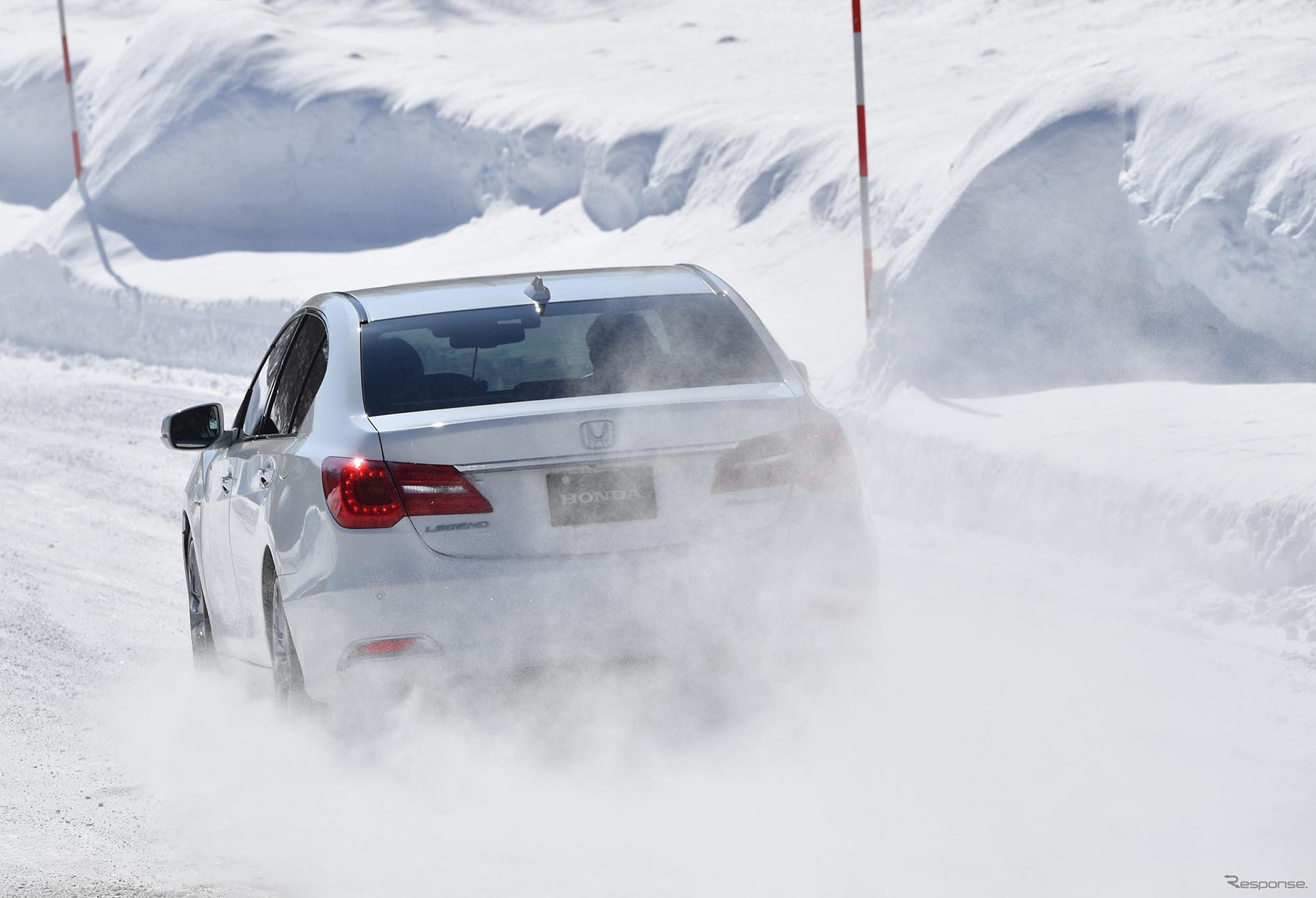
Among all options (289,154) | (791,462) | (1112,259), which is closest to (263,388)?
(791,462)

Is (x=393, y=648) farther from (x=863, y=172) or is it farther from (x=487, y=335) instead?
(x=863, y=172)

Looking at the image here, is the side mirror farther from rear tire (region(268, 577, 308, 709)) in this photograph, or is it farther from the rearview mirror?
the rearview mirror

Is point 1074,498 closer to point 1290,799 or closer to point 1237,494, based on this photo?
point 1237,494

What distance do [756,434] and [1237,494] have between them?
3187 millimetres

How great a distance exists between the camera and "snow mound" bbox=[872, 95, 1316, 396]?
31.1 ft

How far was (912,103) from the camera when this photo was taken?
1853cm

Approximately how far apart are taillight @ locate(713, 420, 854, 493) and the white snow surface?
17.2 inches

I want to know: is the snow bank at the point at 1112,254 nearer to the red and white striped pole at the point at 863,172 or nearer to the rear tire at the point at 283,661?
the red and white striped pole at the point at 863,172

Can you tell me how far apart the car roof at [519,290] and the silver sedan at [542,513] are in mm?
331

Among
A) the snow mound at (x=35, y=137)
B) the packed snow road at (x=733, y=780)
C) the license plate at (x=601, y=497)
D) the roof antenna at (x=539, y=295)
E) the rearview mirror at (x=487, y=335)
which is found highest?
the roof antenna at (x=539, y=295)

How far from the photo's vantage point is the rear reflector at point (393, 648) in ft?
15.8

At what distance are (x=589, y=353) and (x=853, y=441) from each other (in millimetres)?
5265

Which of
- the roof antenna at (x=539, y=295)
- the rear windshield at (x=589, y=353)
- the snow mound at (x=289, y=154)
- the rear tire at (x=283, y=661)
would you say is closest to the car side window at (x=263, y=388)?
the rear windshield at (x=589, y=353)

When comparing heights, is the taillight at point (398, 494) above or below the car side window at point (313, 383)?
above
